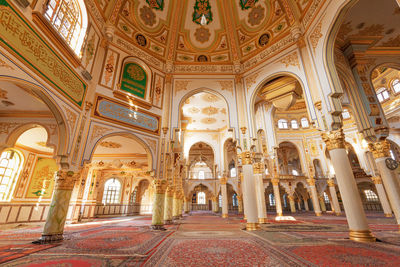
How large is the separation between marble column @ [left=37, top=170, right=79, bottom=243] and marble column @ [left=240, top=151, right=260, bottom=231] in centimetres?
576

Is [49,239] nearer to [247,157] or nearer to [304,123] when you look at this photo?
[247,157]

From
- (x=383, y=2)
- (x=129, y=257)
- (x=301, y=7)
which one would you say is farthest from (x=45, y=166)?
(x=383, y=2)

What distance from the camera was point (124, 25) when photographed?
832 centimetres

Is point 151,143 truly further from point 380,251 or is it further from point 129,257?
point 380,251

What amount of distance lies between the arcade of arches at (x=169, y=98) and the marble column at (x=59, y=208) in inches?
1.1

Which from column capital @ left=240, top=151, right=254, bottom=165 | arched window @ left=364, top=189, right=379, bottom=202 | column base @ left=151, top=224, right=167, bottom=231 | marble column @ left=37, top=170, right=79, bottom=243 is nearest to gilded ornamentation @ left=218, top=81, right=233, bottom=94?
column capital @ left=240, top=151, right=254, bottom=165

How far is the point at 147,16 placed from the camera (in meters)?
9.16

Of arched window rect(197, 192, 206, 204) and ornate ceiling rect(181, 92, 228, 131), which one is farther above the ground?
ornate ceiling rect(181, 92, 228, 131)

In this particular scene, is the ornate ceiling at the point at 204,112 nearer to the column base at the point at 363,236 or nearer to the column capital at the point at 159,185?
the column capital at the point at 159,185

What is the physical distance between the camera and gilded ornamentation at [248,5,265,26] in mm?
8888

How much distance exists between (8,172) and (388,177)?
16630mm

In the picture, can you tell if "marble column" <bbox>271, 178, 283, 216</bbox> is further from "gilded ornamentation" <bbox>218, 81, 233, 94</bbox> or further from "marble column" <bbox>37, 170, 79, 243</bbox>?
"marble column" <bbox>37, 170, 79, 243</bbox>

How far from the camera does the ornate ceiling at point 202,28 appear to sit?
27.6 ft

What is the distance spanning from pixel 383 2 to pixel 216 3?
269 inches
